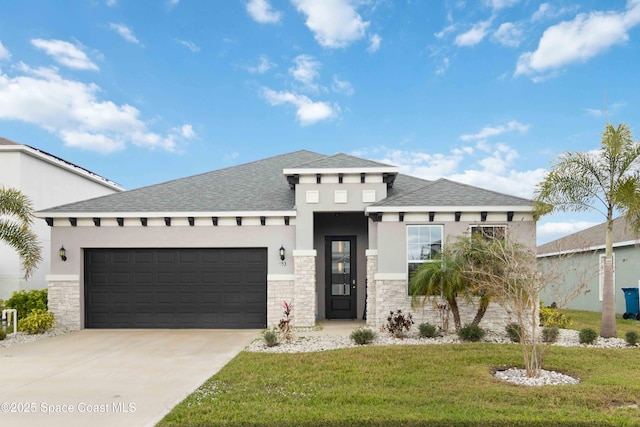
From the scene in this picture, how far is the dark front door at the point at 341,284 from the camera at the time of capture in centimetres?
1420

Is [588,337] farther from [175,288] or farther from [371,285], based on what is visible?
[175,288]

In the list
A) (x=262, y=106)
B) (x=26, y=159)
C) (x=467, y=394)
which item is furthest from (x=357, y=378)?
(x=26, y=159)

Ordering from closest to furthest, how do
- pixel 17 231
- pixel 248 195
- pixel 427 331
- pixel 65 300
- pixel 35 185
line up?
1. pixel 427 331
2. pixel 17 231
3. pixel 65 300
4. pixel 248 195
5. pixel 35 185

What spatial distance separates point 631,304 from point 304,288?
1197 centimetres

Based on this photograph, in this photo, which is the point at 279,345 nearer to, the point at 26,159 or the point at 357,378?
the point at 357,378

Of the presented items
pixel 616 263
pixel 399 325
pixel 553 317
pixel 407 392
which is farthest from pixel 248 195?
pixel 616 263

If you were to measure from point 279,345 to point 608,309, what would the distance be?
7.59 metres

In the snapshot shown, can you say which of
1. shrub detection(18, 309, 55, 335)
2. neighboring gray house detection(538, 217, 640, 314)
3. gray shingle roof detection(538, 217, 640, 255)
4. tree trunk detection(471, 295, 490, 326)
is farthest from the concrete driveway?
gray shingle roof detection(538, 217, 640, 255)

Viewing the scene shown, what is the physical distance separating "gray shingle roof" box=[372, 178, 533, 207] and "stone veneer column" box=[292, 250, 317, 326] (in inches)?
96.0

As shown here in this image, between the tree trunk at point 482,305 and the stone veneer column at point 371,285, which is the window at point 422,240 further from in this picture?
the tree trunk at point 482,305

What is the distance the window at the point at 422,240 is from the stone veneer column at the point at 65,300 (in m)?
9.24

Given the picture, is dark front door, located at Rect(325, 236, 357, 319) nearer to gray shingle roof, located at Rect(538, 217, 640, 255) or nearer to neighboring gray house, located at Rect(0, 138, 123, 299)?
gray shingle roof, located at Rect(538, 217, 640, 255)

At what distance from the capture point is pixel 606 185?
10.9 meters

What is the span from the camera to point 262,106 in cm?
1786
